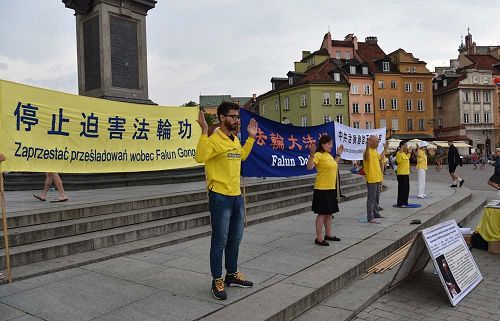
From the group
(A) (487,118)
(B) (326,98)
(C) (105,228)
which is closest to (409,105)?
(A) (487,118)

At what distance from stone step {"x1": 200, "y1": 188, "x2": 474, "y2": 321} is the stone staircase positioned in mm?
2494

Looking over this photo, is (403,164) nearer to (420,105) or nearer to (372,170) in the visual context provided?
(372,170)

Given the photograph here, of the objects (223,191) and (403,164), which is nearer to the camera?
(223,191)

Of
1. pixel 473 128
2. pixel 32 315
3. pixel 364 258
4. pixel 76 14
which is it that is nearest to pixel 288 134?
pixel 364 258

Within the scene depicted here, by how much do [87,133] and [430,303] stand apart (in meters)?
5.56

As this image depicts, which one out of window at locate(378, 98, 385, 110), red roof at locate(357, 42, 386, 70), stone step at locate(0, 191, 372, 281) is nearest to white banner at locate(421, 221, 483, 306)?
stone step at locate(0, 191, 372, 281)

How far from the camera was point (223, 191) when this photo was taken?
4336 mm

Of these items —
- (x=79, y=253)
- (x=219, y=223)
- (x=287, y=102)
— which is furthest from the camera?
(x=287, y=102)

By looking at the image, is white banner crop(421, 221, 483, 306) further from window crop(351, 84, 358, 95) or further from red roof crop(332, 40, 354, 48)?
red roof crop(332, 40, 354, 48)

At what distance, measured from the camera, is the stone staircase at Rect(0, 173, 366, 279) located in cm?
543

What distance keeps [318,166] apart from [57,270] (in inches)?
160

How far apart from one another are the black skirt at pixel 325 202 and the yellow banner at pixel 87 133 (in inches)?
142

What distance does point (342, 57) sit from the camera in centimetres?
6525

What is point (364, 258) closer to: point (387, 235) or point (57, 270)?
point (387, 235)
